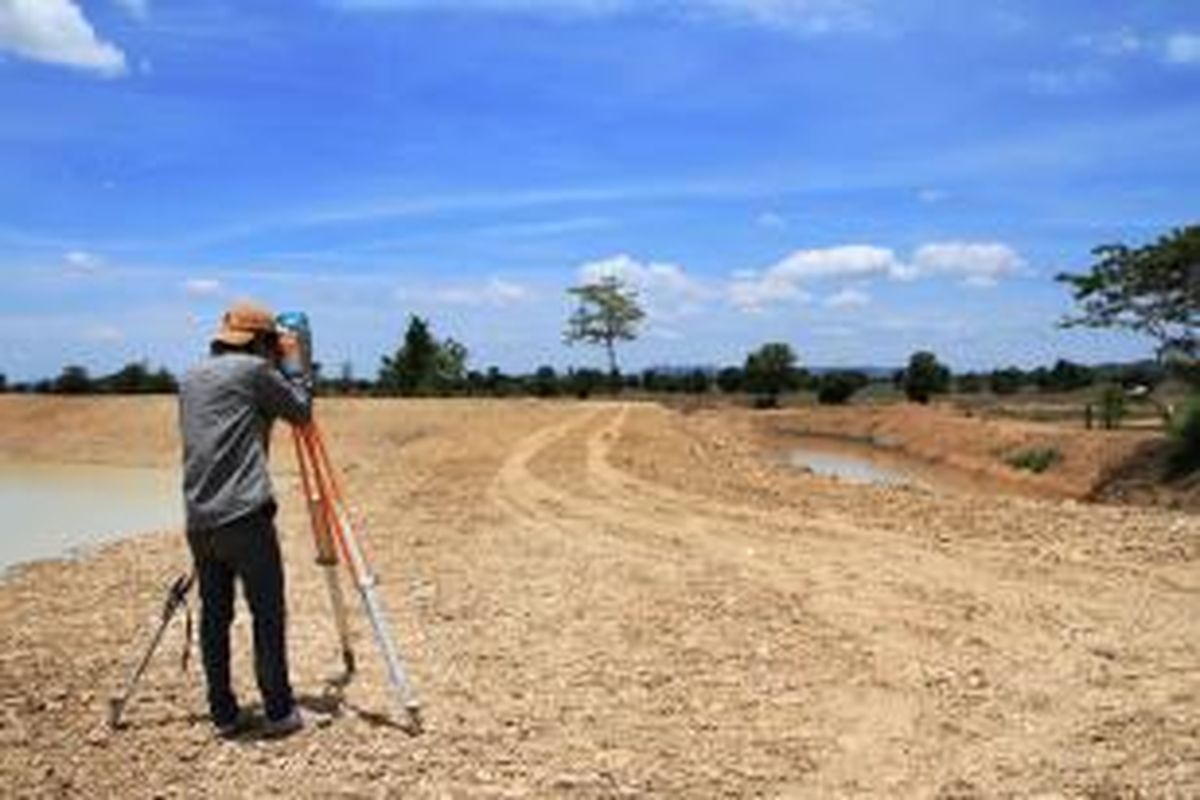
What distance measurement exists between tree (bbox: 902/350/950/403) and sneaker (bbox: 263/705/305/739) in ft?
244

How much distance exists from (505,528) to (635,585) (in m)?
5.15

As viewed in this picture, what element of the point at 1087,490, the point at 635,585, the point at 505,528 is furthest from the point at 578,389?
the point at 635,585

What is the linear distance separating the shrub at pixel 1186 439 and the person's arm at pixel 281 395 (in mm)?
29972

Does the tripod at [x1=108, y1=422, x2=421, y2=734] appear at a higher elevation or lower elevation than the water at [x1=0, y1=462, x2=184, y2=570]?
higher

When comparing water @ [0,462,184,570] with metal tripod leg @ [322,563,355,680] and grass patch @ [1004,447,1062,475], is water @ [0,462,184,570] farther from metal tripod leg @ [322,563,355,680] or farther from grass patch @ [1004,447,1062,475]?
grass patch @ [1004,447,1062,475]

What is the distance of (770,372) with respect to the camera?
86750mm

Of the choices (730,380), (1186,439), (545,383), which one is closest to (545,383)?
(545,383)

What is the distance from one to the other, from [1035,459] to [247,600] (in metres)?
36.5

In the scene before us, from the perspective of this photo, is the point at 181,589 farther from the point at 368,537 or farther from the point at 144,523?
the point at 144,523

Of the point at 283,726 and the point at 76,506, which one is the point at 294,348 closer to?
the point at 283,726

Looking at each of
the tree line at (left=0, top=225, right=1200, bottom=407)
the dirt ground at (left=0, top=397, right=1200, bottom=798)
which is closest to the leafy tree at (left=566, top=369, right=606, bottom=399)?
the tree line at (left=0, top=225, right=1200, bottom=407)

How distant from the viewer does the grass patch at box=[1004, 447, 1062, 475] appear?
4191 cm

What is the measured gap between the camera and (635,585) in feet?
43.7

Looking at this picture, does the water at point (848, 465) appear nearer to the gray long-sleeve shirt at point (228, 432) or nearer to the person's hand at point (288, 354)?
the person's hand at point (288, 354)
